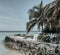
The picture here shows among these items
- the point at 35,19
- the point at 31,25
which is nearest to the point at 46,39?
the point at 31,25

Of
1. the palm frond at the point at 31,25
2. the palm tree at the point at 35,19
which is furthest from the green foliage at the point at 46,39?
the palm frond at the point at 31,25

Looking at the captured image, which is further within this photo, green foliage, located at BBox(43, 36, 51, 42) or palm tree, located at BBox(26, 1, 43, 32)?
palm tree, located at BBox(26, 1, 43, 32)

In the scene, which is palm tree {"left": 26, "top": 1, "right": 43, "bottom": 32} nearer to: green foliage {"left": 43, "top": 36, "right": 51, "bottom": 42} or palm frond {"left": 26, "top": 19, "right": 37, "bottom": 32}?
palm frond {"left": 26, "top": 19, "right": 37, "bottom": 32}

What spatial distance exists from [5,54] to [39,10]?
9.91m

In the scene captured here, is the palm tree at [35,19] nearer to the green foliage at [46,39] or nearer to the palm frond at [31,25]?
the palm frond at [31,25]

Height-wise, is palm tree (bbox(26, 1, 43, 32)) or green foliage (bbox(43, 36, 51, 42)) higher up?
palm tree (bbox(26, 1, 43, 32))

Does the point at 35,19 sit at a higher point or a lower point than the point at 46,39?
higher

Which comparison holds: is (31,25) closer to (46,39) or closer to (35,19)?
(35,19)

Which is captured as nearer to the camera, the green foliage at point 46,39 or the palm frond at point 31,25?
the green foliage at point 46,39

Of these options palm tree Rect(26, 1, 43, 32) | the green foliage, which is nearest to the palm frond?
palm tree Rect(26, 1, 43, 32)

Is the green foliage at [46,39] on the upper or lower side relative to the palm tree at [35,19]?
lower

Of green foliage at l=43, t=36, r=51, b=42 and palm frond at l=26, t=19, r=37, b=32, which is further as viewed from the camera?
palm frond at l=26, t=19, r=37, b=32

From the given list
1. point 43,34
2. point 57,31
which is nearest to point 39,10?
point 43,34

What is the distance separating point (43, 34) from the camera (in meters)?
25.2
